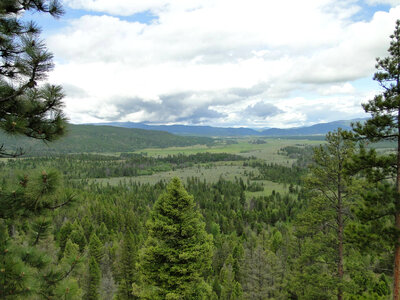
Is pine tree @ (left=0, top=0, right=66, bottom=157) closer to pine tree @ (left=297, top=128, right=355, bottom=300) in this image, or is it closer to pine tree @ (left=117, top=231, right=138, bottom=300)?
pine tree @ (left=297, top=128, right=355, bottom=300)

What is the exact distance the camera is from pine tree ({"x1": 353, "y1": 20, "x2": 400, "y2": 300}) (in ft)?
28.3

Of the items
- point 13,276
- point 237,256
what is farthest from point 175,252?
point 237,256

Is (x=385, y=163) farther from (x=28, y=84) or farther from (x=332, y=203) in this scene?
(x=28, y=84)

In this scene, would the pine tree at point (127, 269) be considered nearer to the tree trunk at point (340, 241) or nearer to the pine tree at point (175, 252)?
the pine tree at point (175, 252)

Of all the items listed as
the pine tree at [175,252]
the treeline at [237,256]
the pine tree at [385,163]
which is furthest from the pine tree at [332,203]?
the pine tree at [175,252]

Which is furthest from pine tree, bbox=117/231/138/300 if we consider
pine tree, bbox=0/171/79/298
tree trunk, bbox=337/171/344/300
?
pine tree, bbox=0/171/79/298

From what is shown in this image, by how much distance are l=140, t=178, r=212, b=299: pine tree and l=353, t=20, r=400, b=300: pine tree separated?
28.3ft

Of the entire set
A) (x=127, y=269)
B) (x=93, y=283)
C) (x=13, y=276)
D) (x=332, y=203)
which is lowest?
(x=93, y=283)

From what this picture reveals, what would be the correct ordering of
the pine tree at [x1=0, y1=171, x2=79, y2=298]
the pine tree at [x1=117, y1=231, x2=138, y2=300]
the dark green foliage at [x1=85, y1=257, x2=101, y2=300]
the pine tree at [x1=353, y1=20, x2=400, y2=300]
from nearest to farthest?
the pine tree at [x1=0, y1=171, x2=79, y2=298] < the pine tree at [x1=353, y1=20, x2=400, y2=300] < the pine tree at [x1=117, y1=231, x2=138, y2=300] < the dark green foliage at [x1=85, y1=257, x2=101, y2=300]

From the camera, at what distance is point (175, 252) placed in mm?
13734

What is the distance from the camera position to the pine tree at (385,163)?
28.3 feet

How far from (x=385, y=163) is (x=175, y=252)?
11.0m

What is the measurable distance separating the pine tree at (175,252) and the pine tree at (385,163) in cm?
863

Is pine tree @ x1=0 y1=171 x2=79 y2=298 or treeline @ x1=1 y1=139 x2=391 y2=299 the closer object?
pine tree @ x1=0 y1=171 x2=79 y2=298
